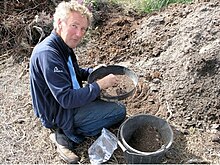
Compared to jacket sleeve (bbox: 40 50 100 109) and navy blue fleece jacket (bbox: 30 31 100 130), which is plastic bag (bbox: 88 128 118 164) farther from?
jacket sleeve (bbox: 40 50 100 109)

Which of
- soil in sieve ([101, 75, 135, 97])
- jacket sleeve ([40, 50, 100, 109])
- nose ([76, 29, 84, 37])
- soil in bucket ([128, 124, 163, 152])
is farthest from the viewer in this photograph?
soil in sieve ([101, 75, 135, 97])

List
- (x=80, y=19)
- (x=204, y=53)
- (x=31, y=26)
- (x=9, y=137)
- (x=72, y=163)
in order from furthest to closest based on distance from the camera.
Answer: (x=31, y=26) → (x=204, y=53) → (x=9, y=137) → (x=72, y=163) → (x=80, y=19)

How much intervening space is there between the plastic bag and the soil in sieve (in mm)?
344

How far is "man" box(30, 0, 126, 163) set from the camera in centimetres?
301

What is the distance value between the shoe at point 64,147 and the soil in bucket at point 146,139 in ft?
1.59

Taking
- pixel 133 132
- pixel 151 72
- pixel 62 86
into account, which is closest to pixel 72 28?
pixel 62 86

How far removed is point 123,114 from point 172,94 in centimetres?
59

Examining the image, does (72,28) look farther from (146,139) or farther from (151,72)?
(151,72)

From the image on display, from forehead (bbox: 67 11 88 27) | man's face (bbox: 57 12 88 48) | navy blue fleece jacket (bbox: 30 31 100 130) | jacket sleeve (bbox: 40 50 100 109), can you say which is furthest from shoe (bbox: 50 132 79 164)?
forehead (bbox: 67 11 88 27)

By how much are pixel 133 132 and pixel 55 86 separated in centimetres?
80

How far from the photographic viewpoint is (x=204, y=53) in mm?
Result: 3832

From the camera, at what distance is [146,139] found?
329cm

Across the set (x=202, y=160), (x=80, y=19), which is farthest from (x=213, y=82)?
(x=80, y=19)

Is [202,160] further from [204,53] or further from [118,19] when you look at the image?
[118,19]
